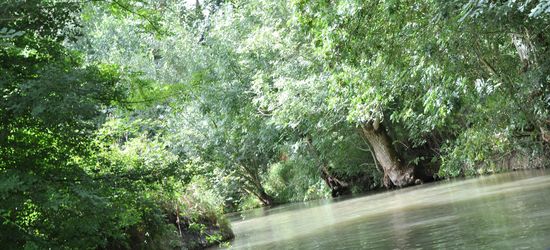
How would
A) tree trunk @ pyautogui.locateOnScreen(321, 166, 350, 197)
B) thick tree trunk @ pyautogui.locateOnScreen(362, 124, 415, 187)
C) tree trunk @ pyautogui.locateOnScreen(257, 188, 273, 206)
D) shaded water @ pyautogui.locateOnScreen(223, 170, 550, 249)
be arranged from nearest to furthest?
shaded water @ pyautogui.locateOnScreen(223, 170, 550, 249)
thick tree trunk @ pyautogui.locateOnScreen(362, 124, 415, 187)
tree trunk @ pyautogui.locateOnScreen(321, 166, 350, 197)
tree trunk @ pyautogui.locateOnScreen(257, 188, 273, 206)

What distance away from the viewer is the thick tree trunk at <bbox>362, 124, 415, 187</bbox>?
27578 mm

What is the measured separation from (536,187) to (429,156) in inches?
588

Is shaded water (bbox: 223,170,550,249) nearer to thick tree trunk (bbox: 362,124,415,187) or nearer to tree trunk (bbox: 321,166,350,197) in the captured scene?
thick tree trunk (bbox: 362,124,415,187)

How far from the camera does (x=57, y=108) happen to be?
6.27 m

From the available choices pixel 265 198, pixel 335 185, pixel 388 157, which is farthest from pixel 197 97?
pixel 265 198

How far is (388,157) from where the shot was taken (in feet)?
91.0

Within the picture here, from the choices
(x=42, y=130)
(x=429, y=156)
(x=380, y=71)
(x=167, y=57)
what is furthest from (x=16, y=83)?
(x=167, y=57)

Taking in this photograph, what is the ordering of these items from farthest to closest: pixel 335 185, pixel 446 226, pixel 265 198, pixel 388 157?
1. pixel 265 198
2. pixel 335 185
3. pixel 388 157
4. pixel 446 226

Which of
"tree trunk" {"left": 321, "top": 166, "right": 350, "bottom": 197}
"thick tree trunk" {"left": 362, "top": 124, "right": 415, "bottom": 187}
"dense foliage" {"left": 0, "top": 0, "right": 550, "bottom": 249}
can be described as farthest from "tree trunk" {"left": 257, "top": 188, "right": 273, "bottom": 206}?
"thick tree trunk" {"left": 362, "top": 124, "right": 415, "bottom": 187}

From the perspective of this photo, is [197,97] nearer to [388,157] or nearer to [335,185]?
[388,157]

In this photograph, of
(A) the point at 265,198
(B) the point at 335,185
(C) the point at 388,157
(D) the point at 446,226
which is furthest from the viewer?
(A) the point at 265,198

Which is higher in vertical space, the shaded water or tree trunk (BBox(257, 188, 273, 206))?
tree trunk (BBox(257, 188, 273, 206))

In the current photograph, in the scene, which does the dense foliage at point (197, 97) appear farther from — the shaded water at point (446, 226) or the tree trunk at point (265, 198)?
the tree trunk at point (265, 198)

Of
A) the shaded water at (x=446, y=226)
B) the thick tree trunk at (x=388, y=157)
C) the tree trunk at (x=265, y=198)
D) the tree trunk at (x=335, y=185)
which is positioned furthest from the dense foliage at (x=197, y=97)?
the tree trunk at (x=265, y=198)
